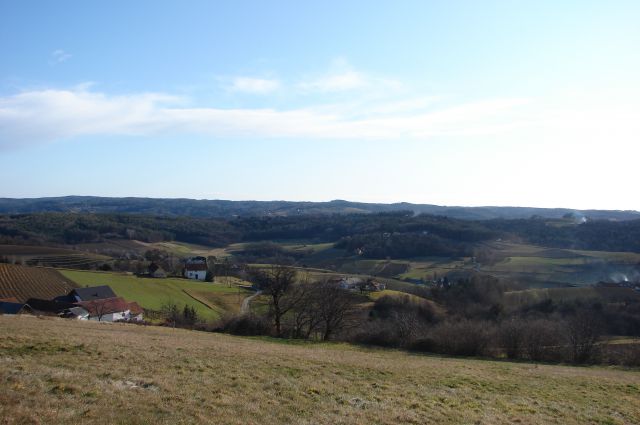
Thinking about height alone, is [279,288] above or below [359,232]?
above

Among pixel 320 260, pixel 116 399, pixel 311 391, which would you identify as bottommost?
pixel 320 260

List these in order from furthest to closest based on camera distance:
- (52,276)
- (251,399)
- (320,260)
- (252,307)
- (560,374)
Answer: (320,260) < (52,276) < (252,307) < (560,374) < (251,399)

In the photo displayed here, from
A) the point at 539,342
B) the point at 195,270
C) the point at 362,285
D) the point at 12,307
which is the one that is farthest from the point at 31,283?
the point at 539,342

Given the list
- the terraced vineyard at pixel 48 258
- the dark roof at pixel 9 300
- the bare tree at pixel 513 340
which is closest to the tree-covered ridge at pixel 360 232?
the terraced vineyard at pixel 48 258

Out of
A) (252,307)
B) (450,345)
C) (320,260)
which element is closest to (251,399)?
(450,345)

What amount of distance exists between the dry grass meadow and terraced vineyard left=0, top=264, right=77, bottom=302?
45016 mm

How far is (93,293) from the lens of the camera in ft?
195

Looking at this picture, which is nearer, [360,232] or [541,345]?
[541,345]

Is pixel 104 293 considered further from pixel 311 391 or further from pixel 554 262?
pixel 554 262

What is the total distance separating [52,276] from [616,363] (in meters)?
67.3

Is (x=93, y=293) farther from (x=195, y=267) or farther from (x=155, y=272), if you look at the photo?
(x=195, y=267)

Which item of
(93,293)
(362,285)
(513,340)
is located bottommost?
(362,285)

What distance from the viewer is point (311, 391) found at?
42.8 ft

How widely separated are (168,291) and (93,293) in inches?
482
